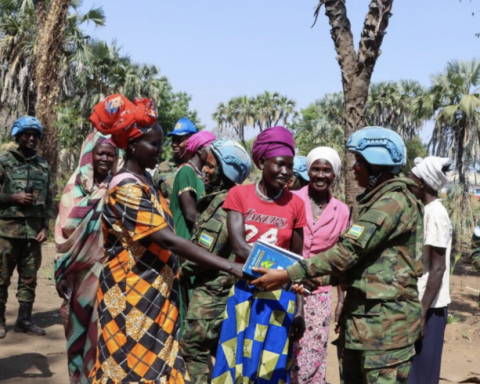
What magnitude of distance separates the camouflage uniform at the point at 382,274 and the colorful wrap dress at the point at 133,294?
2.47 ft

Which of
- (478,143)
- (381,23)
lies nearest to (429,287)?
(381,23)

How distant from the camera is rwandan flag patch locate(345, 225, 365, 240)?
2922 mm

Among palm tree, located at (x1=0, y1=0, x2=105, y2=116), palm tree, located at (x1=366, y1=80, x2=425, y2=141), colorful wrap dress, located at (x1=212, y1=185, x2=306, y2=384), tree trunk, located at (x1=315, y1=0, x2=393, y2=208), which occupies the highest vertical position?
palm tree, located at (x1=366, y1=80, x2=425, y2=141)

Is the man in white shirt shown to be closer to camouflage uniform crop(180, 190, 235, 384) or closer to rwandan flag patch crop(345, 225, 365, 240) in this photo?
rwandan flag patch crop(345, 225, 365, 240)

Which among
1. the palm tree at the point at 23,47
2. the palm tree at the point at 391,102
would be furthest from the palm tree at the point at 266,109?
the palm tree at the point at 23,47

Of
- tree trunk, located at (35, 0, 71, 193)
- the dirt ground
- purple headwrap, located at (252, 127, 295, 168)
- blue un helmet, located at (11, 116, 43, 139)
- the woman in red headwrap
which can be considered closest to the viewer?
the woman in red headwrap

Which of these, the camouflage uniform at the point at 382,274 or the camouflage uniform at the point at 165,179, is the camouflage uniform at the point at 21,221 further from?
the camouflage uniform at the point at 382,274

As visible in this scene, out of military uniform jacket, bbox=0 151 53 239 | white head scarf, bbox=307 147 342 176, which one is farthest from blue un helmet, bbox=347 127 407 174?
military uniform jacket, bbox=0 151 53 239

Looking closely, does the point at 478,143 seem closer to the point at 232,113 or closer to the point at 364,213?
the point at 364,213

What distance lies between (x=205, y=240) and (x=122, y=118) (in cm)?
107

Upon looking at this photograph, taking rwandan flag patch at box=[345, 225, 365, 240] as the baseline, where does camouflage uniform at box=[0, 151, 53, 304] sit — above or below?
below

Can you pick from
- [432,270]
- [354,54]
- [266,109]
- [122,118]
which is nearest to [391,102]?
[266,109]

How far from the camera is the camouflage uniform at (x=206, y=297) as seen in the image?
365 cm

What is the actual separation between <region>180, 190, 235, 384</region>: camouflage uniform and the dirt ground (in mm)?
1713
